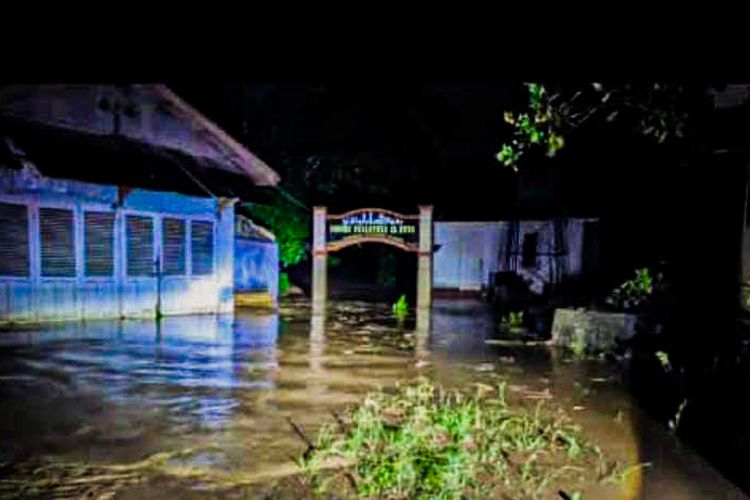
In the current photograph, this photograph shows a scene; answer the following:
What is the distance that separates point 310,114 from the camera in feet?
92.2

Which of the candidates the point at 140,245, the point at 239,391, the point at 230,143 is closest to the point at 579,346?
the point at 239,391

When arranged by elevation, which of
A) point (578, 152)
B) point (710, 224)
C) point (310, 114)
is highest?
point (310, 114)

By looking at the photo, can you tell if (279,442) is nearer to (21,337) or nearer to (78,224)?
(21,337)

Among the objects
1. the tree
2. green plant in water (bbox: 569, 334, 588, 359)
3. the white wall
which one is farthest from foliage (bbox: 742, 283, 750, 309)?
the white wall

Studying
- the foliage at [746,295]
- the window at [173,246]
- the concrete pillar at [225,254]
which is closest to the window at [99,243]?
the window at [173,246]

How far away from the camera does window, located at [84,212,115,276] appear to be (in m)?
16.3

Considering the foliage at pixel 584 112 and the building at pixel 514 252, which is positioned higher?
the foliage at pixel 584 112

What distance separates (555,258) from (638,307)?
8.42 metres

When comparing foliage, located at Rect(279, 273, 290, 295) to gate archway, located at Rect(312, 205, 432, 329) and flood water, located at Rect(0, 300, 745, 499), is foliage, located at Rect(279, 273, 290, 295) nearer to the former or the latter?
gate archway, located at Rect(312, 205, 432, 329)

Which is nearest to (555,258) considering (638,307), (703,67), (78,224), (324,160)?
(638,307)

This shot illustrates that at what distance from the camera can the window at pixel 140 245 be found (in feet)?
56.4

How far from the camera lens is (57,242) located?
15.7m

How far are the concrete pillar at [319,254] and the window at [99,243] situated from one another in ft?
24.3

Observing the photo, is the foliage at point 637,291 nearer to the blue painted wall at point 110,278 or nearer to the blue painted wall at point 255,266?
the blue painted wall at point 110,278
